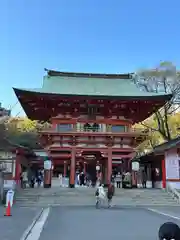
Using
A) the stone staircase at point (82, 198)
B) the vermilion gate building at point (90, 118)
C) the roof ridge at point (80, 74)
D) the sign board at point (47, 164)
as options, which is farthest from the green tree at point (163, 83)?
the sign board at point (47, 164)

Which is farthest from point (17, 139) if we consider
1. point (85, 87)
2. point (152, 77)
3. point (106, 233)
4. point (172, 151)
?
point (106, 233)

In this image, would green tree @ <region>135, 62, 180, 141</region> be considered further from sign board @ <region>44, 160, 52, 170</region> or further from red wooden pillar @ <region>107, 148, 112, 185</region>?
sign board @ <region>44, 160, 52, 170</region>

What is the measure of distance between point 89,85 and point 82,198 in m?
12.7

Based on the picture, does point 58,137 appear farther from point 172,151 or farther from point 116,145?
point 172,151

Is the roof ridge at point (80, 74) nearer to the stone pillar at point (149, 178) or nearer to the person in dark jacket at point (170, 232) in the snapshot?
the stone pillar at point (149, 178)

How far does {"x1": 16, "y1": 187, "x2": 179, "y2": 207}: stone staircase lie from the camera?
21047 mm

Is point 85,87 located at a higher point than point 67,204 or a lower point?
higher

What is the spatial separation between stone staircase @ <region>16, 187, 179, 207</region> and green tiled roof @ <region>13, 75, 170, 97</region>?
366 inches

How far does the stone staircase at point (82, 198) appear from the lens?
2105 cm

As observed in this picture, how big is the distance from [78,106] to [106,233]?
1851 cm

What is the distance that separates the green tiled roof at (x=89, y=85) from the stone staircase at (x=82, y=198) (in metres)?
9.29

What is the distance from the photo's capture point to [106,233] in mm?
9562

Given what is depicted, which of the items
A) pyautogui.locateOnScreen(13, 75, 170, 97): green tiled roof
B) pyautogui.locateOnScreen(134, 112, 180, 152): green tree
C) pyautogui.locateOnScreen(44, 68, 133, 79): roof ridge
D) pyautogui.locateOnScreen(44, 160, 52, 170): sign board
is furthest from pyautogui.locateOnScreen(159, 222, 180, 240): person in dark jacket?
pyautogui.locateOnScreen(134, 112, 180, 152): green tree

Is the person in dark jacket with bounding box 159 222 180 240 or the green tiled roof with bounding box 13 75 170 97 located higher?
the green tiled roof with bounding box 13 75 170 97
